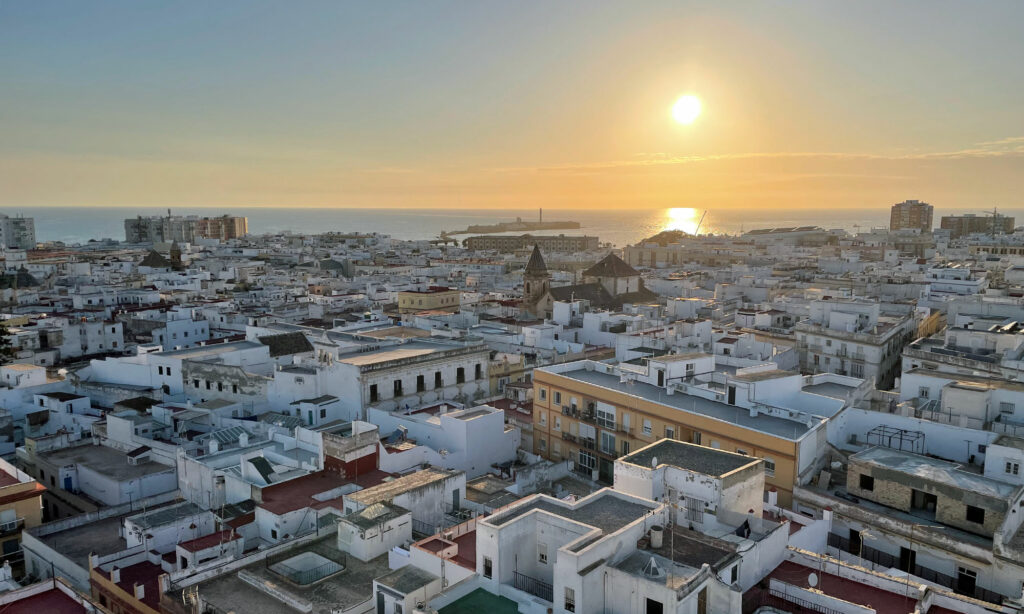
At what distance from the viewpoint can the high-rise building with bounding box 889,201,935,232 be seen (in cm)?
18488

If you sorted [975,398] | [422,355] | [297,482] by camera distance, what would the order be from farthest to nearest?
[422,355] → [975,398] → [297,482]

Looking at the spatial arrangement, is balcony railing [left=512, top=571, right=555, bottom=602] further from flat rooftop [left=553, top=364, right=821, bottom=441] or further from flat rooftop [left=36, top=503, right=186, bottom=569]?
flat rooftop [left=36, top=503, right=186, bottom=569]

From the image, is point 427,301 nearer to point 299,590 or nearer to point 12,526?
point 12,526

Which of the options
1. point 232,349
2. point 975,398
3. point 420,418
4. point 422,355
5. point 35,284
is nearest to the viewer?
point 975,398

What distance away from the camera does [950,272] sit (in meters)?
59.2

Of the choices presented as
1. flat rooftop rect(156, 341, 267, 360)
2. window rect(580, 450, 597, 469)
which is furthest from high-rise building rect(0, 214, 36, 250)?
window rect(580, 450, 597, 469)

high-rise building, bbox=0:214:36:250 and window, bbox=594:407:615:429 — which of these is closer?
window, bbox=594:407:615:429

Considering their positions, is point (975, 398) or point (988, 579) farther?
point (975, 398)

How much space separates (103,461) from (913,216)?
652 ft

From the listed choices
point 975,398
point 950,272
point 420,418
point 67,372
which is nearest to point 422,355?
point 420,418

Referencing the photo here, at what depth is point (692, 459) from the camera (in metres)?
19.5

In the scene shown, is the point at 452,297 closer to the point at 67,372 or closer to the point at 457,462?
the point at 67,372

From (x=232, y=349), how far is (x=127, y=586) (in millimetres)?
20908

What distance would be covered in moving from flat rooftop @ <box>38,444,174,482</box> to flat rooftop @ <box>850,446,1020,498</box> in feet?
79.8
